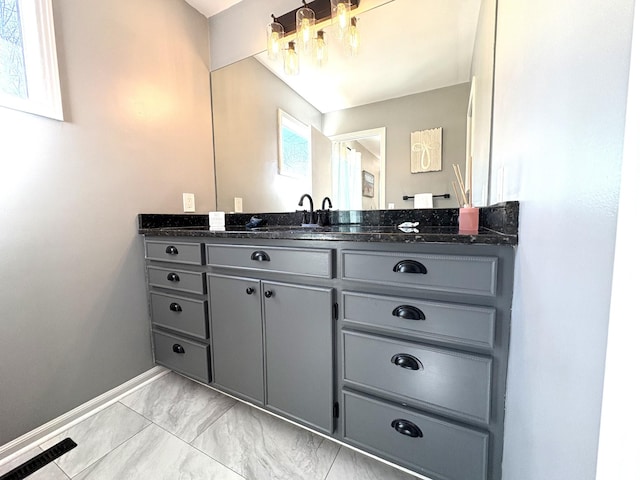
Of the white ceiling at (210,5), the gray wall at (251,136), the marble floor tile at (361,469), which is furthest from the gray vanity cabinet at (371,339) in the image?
the white ceiling at (210,5)

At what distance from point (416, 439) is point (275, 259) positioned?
816 millimetres

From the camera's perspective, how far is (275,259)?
1.10 m

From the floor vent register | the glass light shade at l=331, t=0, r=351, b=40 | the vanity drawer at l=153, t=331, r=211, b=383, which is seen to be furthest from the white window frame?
the floor vent register

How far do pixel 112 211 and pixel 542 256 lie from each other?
1.83m

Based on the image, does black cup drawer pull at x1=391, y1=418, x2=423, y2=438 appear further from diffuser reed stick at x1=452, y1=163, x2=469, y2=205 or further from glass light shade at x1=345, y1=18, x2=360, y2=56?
glass light shade at x1=345, y1=18, x2=360, y2=56

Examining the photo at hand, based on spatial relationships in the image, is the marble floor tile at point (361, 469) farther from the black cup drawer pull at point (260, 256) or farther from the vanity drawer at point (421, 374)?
the black cup drawer pull at point (260, 256)

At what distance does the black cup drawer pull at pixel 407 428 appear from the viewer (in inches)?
34.5

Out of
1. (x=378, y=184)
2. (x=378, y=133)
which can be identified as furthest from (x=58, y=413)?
(x=378, y=133)

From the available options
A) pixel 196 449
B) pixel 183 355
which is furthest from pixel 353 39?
pixel 196 449

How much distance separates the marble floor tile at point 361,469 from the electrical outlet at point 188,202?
1.68 meters

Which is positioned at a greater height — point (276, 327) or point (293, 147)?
point (293, 147)

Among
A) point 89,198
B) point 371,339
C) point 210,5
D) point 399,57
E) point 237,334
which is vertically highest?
point 210,5

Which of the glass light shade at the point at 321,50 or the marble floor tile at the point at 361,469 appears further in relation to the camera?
the glass light shade at the point at 321,50

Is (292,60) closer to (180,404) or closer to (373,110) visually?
(373,110)
